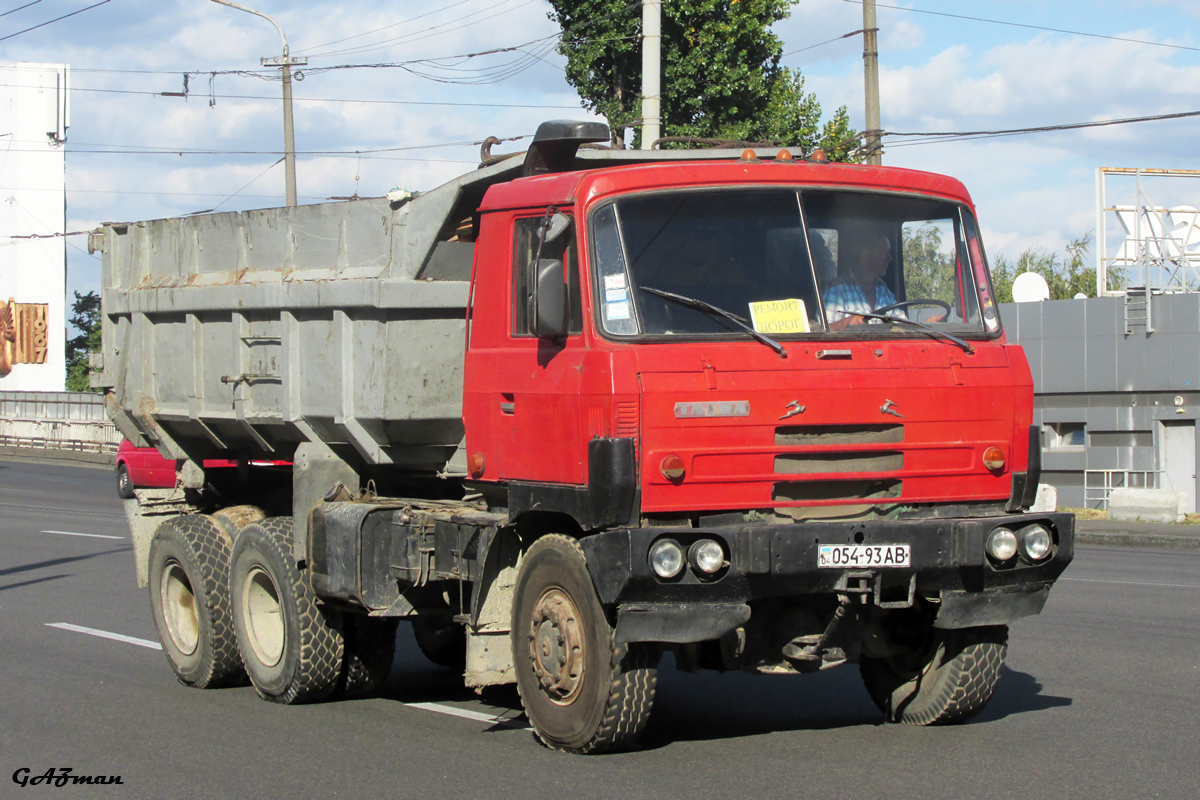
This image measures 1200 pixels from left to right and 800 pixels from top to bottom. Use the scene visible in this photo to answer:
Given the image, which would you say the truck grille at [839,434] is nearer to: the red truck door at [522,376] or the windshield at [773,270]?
the windshield at [773,270]

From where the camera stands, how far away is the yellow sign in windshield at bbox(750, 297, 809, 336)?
6.19 m

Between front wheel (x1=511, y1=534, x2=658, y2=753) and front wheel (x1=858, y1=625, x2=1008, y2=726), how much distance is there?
148 centimetres

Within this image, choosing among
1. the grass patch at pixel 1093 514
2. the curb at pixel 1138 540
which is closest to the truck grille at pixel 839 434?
the curb at pixel 1138 540

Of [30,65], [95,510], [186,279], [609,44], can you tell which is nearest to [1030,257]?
[609,44]

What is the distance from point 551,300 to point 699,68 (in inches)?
1147

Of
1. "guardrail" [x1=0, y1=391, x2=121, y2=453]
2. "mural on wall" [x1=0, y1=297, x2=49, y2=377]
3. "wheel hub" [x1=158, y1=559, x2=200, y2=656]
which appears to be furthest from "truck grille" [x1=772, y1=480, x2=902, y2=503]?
"mural on wall" [x1=0, y1=297, x2=49, y2=377]

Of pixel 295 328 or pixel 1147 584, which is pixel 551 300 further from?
pixel 1147 584

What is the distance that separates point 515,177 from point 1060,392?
2249cm

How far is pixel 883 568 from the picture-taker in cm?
597

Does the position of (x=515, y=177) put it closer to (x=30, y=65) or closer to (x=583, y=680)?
(x=583, y=680)

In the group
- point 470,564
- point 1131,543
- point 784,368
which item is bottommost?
point 1131,543

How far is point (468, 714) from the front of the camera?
7.73 m

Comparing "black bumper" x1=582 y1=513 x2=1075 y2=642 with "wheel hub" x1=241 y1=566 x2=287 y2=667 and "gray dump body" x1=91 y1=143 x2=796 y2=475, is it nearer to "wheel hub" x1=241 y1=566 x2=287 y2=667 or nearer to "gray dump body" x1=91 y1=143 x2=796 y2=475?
"gray dump body" x1=91 y1=143 x2=796 y2=475

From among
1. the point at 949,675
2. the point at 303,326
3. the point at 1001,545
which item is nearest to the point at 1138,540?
the point at 949,675
